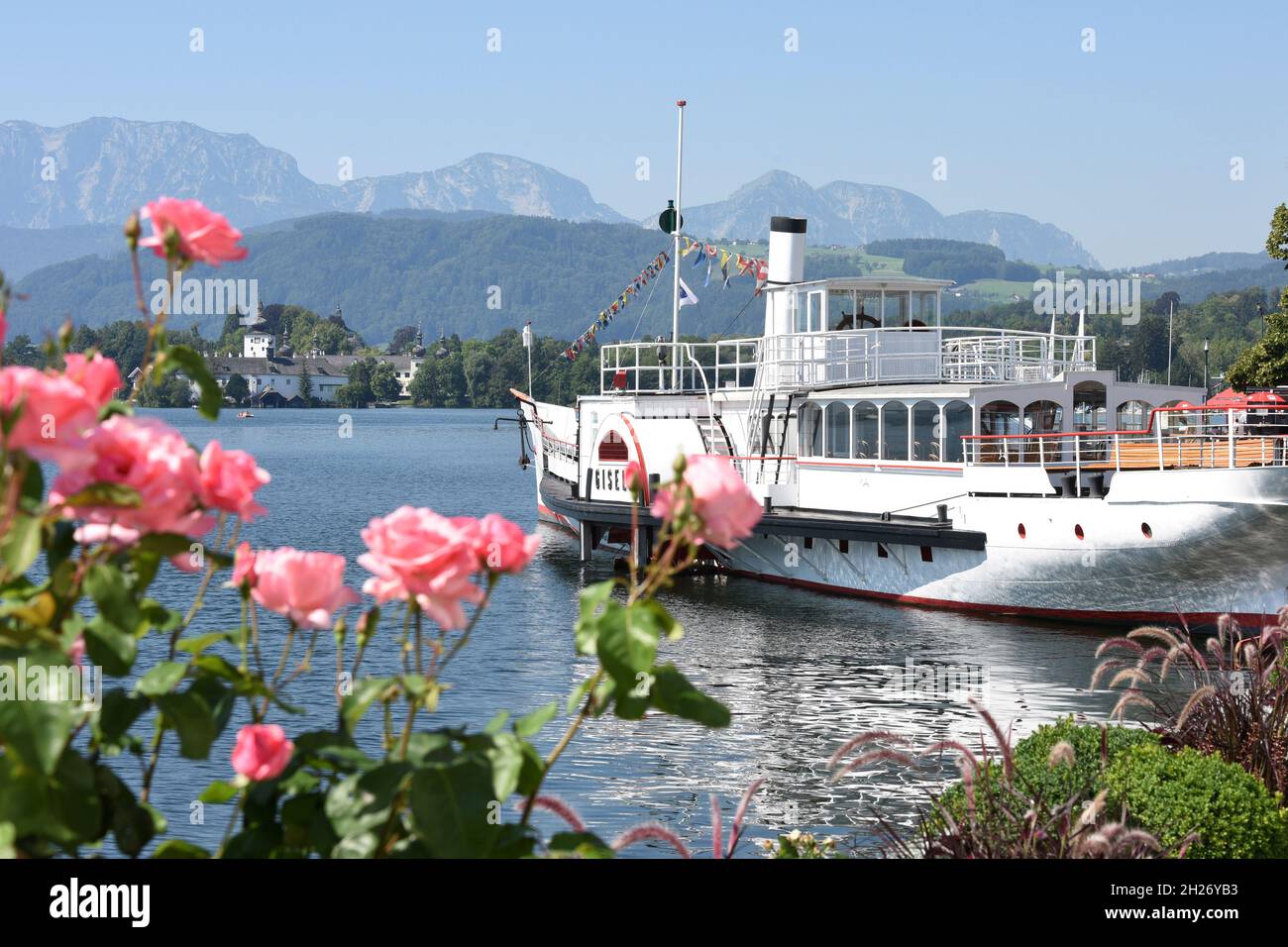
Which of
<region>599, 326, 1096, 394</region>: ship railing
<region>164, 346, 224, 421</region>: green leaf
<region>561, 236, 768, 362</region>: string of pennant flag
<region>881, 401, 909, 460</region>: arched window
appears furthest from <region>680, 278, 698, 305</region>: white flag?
<region>164, 346, 224, 421</region>: green leaf

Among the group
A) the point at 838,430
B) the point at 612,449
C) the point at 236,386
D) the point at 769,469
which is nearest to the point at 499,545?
the point at 838,430

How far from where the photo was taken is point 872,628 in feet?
82.8

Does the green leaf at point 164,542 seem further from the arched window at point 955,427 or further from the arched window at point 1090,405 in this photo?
the arched window at point 1090,405

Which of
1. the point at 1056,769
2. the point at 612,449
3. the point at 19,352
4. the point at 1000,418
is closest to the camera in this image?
the point at 1056,769

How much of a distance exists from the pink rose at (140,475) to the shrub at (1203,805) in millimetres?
6549

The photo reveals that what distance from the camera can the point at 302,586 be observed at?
3.25 meters

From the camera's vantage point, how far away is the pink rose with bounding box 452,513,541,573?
3035 mm

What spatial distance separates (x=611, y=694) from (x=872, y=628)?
22.6 meters

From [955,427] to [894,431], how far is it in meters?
1.30

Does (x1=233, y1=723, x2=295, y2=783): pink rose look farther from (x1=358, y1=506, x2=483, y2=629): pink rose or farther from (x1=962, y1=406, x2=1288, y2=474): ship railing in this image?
(x1=962, y1=406, x2=1288, y2=474): ship railing

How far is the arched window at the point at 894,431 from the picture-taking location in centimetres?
2777

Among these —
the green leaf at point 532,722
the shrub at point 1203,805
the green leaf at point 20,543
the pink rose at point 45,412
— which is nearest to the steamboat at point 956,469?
the shrub at point 1203,805

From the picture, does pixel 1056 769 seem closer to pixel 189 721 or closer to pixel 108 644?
pixel 189 721

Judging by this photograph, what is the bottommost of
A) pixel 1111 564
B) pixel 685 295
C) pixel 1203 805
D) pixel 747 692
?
pixel 747 692
